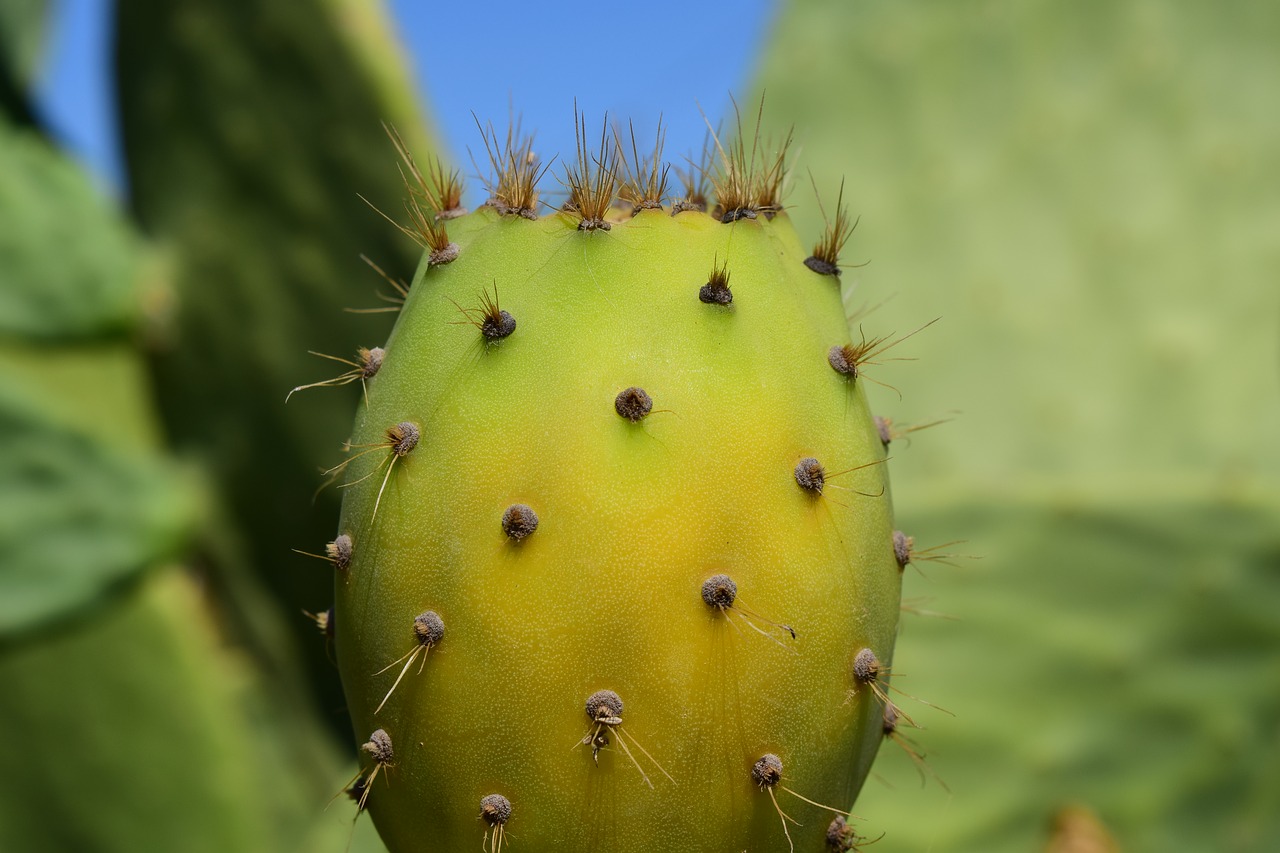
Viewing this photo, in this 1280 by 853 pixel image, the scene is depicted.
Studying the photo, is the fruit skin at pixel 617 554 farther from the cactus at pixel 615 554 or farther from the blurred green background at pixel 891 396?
the blurred green background at pixel 891 396

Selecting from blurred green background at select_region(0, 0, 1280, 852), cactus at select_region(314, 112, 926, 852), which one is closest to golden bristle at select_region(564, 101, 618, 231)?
cactus at select_region(314, 112, 926, 852)

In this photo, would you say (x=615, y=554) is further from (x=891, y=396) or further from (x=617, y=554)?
(x=891, y=396)

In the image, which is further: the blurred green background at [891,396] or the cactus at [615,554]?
the blurred green background at [891,396]

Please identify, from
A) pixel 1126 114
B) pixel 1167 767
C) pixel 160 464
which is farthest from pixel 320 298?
pixel 1167 767

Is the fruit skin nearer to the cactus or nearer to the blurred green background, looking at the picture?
the cactus

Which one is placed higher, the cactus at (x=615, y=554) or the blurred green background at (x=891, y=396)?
the blurred green background at (x=891, y=396)

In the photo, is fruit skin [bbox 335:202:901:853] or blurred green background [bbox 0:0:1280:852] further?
blurred green background [bbox 0:0:1280:852]

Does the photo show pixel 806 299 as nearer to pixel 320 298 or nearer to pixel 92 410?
pixel 320 298

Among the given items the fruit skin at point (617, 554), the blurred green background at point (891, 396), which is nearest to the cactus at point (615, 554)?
the fruit skin at point (617, 554)
